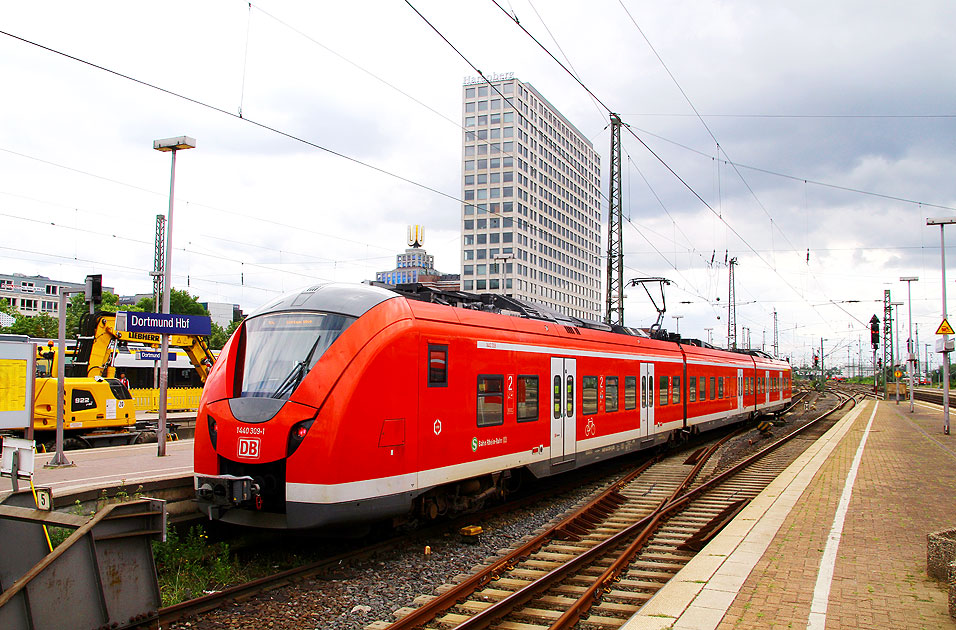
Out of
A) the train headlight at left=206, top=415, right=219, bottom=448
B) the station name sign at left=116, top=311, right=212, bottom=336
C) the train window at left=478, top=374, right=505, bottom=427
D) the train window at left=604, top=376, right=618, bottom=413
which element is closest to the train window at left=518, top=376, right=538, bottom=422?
the train window at left=478, top=374, right=505, bottom=427

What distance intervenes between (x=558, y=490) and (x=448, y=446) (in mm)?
4464

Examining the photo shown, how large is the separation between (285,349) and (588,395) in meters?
6.71

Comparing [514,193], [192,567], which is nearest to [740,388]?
[192,567]

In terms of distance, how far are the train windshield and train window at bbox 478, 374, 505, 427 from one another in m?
2.41

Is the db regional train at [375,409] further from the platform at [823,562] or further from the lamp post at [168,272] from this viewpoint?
the lamp post at [168,272]

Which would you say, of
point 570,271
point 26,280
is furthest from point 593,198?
point 26,280

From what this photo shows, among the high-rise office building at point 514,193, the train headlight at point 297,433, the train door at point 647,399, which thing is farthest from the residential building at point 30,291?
the train headlight at point 297,433

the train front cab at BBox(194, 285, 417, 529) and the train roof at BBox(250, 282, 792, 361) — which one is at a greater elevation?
the train roof at BBox(250, 282, 792, 361)

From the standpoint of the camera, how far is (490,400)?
9.67m

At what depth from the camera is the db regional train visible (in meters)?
7.27

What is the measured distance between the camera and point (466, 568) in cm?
786

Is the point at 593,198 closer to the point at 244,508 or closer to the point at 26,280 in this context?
the point at 26,280

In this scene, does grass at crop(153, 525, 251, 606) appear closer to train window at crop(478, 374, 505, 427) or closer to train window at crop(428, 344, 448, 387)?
train window at crop(428, 344, 448, 387)

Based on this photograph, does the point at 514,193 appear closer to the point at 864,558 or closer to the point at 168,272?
the point at 168,272
